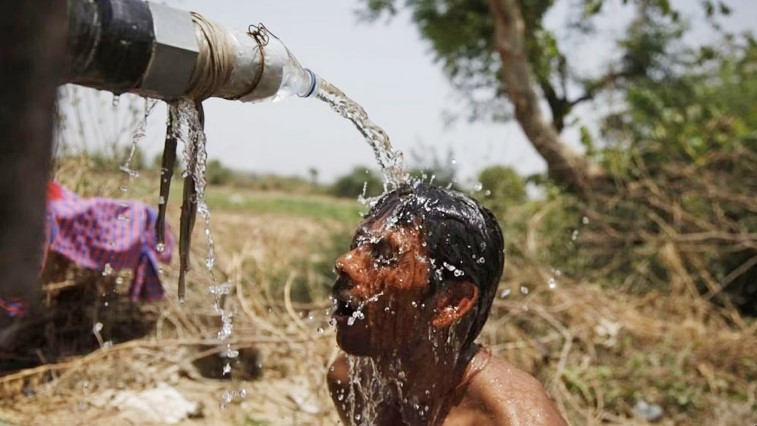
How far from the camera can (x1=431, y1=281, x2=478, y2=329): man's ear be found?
215 centimetres

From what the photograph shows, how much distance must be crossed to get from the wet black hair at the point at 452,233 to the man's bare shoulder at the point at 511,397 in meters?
0.13

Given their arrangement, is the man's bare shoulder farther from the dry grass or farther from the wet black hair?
the dry grass

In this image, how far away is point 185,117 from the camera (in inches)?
74.9

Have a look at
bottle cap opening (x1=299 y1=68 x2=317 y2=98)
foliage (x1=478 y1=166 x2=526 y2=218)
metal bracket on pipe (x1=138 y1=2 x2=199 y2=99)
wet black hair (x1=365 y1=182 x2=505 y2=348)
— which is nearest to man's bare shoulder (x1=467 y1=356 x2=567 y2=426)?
wet black hair (x1=365 y1=182 x2=505 y2=348)

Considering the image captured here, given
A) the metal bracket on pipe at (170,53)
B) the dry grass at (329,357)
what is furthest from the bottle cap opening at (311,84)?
the dry grass at (329,357)

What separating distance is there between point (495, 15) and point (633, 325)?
487 cm

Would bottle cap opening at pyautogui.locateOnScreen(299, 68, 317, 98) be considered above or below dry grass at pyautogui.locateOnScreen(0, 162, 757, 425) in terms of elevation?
above

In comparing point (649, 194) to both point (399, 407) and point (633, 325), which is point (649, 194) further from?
point (399, 407)

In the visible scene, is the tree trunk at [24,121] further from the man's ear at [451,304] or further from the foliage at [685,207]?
the foliage at [685,207]

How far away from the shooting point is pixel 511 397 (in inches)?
84.0

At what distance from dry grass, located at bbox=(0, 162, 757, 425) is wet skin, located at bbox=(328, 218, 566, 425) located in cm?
257

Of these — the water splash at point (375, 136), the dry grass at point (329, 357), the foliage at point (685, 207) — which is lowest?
the dry grass at point (329, 357)

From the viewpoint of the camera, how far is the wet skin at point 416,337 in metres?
2.11

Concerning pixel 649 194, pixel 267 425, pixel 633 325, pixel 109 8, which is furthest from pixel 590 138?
pixel 109 8
